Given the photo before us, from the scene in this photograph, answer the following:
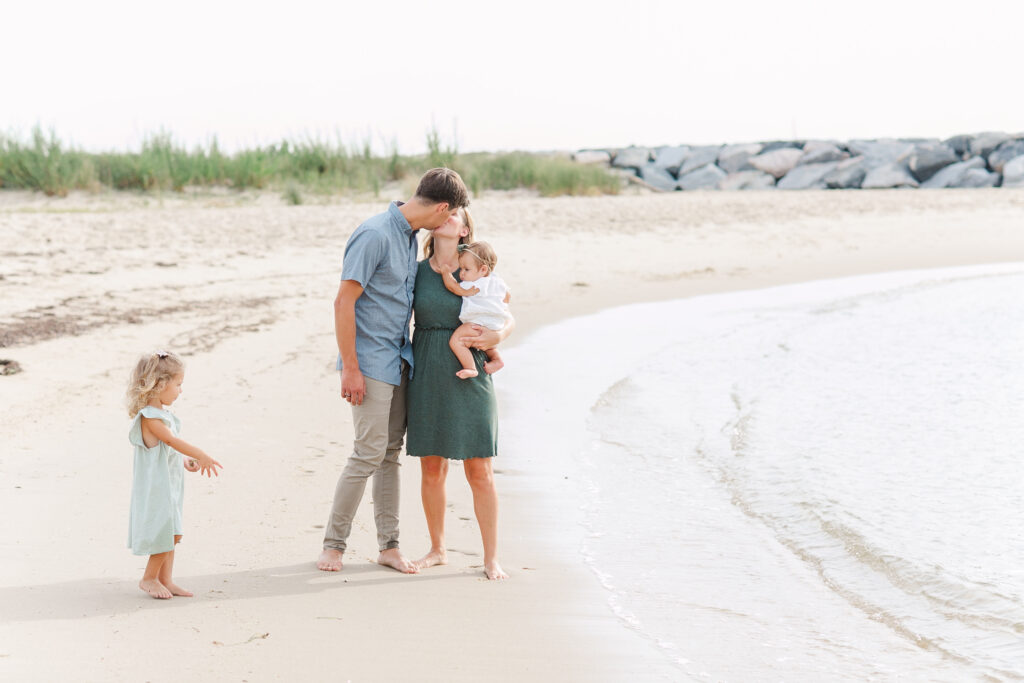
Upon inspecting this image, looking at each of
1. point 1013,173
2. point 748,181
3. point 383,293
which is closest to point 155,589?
point 383,293

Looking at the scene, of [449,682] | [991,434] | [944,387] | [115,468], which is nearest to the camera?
[449,682]

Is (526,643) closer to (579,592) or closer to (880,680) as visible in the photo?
(579,592)

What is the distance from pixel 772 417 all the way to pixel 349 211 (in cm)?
975

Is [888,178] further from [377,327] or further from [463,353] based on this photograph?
[377,327]

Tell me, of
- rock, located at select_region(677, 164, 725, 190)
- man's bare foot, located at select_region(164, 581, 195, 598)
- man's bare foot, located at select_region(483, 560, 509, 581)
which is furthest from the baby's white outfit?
rock, located at select_region(677, 164, 725, 190)

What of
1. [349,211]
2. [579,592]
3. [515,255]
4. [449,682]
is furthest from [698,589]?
[349,211]

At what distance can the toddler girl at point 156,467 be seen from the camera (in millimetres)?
3783

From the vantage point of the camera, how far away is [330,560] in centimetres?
425

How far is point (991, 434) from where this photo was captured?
711 cm

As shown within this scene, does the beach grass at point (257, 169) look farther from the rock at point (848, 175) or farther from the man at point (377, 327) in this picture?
the man at point (377, 327)

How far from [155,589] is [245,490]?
131cm

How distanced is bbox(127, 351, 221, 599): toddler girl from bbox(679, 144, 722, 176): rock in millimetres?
28580

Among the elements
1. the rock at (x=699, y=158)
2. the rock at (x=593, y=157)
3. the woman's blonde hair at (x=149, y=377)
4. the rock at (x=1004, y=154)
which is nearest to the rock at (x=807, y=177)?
the rock at (x=699, y=158)

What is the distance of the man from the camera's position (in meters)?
4.08
